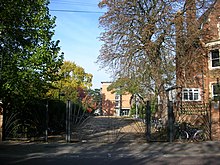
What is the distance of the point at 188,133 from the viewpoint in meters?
16.0

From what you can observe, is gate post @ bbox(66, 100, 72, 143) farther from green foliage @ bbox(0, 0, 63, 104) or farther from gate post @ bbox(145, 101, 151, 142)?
gate post @ bbox(145, 101, 151, 142)

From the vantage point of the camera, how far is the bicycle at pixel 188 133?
51.9 feet

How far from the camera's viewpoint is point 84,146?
14219 mm

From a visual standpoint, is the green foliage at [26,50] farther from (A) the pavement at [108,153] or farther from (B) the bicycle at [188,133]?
(B) the bicycle at [188,133]

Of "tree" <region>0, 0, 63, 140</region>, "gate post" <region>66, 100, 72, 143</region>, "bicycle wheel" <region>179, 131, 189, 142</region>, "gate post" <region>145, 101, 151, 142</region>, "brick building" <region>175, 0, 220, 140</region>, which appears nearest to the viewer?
"tree" <region>0, 0, 63, 140</region>

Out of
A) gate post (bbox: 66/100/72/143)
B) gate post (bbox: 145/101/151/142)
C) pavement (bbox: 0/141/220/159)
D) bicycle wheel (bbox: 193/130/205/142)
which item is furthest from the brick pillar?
gate post (bbox: 66/100/72/143)

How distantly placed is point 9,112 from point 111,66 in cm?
854

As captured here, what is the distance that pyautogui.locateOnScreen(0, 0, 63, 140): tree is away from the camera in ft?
42.5

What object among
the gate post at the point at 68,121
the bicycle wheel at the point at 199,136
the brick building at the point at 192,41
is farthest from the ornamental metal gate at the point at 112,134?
the brick building at the point at 192,41

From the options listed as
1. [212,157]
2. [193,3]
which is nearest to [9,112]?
[212,157]

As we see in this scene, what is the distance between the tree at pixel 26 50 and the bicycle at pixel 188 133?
7.23 meters

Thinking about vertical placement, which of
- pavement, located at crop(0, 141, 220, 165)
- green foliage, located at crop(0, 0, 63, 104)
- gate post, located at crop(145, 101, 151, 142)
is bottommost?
pavement, located at crop(0, 141, 220, 165)

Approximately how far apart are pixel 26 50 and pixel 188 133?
9.32 m

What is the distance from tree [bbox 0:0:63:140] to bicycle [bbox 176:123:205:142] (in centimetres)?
723
